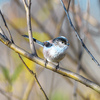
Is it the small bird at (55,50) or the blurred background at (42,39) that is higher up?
the small bird at (55,50)

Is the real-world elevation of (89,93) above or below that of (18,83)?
below

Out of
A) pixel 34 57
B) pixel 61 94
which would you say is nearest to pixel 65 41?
pixel 34 57

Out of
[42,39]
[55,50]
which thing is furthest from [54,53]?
[42,39]

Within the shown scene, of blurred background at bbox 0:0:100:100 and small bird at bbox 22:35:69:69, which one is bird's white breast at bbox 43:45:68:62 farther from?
blurred background at bbox 0:0:100:100

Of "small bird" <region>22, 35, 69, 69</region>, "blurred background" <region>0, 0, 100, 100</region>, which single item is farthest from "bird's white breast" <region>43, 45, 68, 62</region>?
"blurred background" <region>0, 0, 100, 100</region>

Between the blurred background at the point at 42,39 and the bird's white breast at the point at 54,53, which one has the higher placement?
the bird's white breast at the point at 54,53

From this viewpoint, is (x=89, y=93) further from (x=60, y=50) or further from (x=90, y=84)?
(x=90, y=84)

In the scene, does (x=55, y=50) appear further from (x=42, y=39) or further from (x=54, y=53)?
(x=42, y=39)

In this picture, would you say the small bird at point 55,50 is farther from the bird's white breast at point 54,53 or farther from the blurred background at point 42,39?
the blurred background at point 42,39

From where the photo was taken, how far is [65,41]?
3.67ft

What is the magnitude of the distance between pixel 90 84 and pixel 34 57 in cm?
32

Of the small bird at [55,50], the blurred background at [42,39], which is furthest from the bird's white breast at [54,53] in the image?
the blurred background at [42,39]

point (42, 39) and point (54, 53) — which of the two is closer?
point (54, 53)

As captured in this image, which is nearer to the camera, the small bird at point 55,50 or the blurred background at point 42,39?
the small bird at point 55,50
